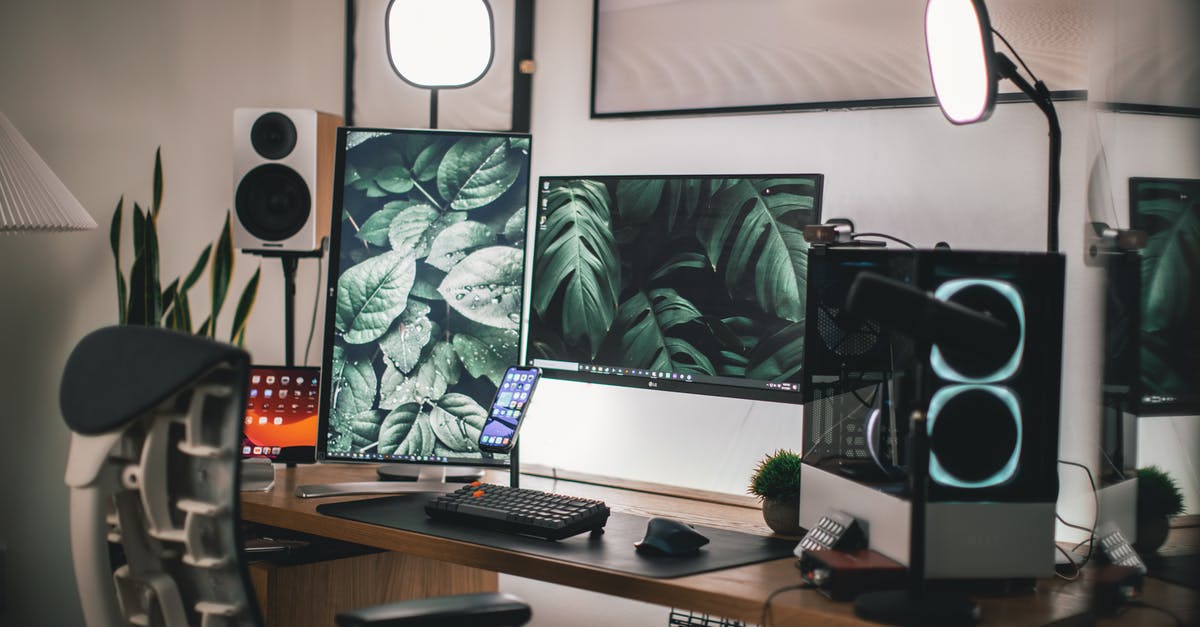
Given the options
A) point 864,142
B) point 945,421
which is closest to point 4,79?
point 864,142

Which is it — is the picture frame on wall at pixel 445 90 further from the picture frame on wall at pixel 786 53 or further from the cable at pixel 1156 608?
the cable at pixel 1156 608

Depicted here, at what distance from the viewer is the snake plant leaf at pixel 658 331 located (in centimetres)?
188

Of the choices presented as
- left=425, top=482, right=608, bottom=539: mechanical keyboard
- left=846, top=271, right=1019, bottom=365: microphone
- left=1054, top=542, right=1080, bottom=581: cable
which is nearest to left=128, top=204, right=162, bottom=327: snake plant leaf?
left=425, top=482, right=608, bottom=539: mechanical keyboard

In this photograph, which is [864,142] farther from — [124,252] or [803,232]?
[124,252]

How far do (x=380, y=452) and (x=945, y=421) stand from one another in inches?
47.1

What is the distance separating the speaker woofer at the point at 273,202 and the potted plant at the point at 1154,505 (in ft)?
5.76

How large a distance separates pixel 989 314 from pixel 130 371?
1.08 meters

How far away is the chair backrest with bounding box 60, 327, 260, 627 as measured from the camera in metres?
1.11

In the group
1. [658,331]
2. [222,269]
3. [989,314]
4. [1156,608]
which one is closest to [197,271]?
[222,269]

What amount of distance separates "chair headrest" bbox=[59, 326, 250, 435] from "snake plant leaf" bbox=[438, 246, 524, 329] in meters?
0.99

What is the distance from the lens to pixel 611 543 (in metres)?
1.61

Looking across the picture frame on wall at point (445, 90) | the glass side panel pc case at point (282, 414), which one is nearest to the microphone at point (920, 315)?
the glass side panel pc case at point (282, 414)

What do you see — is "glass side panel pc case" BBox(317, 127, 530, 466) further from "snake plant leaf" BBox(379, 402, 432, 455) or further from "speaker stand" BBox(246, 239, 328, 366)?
"speaker stand" BBox(246, 239, 328, 366)

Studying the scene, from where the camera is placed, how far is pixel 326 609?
6.51ft
